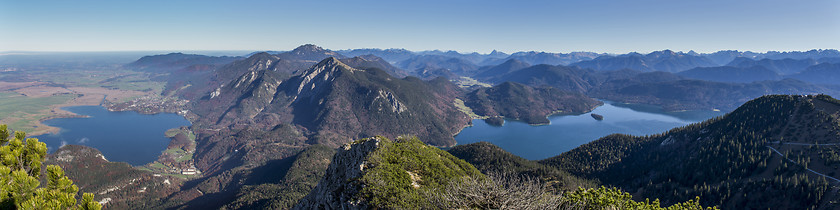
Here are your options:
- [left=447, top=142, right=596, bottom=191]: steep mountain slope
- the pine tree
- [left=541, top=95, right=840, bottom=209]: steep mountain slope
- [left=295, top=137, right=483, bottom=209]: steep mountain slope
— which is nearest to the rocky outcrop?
[left=295, top=137, right=483, bottom=209]: steep mountain slope

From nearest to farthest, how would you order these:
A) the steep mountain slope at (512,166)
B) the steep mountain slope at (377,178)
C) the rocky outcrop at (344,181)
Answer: the steep mountain slope at (377,178), the rocky outcrop at (344,181), the steep mountain slope at (512,166)

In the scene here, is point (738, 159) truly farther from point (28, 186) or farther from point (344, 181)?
point (28, 186)

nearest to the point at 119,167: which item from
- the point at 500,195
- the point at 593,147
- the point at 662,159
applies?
the point at 500,195

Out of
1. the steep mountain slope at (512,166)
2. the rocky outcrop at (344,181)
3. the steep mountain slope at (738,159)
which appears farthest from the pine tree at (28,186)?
the steep mountain slope at (738,159)

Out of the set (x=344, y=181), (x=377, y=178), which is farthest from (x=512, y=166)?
(x=377, y=178)

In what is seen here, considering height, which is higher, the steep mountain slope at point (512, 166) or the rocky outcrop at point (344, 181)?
the rocky outcrop at point (344, 181)

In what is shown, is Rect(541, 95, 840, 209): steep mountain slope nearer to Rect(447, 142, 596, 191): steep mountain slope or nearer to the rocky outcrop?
Rect(447, 142, 596, 191): steep mountain slope

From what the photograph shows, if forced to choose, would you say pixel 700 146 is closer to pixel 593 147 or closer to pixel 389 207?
pixel 593 147

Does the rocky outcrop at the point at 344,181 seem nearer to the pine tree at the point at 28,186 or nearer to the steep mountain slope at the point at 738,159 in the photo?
the pine tree at the point at 28,186
